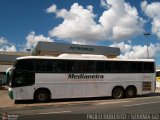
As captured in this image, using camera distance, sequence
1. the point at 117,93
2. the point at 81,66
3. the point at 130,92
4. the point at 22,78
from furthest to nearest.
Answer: the point at 130,92, the point at 117,93, the point at 81,66, the point at 22,78

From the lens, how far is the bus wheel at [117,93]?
2428cm

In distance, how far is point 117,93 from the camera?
961 inches

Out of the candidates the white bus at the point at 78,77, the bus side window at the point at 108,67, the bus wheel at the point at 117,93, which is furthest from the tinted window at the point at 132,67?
the bus side window at the point at 108,67

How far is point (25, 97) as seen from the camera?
2080 cm

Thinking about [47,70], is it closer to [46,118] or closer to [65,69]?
[65,69]

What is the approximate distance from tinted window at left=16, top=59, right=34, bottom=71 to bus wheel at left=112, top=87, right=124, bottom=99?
7.02 meters

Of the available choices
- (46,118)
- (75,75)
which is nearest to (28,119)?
(46,118)

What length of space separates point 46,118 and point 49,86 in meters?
8.87

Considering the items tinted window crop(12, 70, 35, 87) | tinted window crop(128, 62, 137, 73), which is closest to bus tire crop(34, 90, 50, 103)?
tinted window crop(12, 70, 35, 87)

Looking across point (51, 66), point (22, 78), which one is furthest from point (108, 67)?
point (22, 78)

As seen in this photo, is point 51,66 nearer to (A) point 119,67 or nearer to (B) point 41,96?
(B) point 41,96

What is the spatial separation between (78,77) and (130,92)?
16.6 ft

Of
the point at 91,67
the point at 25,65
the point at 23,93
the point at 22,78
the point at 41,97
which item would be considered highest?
the point at 25,65

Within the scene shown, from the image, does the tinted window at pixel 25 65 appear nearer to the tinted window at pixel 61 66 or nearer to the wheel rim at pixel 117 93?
the tinted window at pixel 61 66
